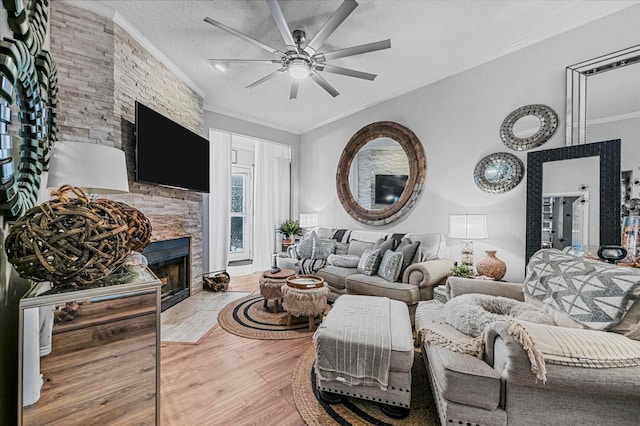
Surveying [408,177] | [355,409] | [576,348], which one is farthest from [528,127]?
[355,409]

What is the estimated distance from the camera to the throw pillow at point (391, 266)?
2910 mm

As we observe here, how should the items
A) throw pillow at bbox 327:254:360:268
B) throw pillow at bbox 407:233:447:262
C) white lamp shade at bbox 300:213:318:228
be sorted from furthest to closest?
white lamp shade at bbox 300:213:318:228, throw pillow at bbox 327:254:360:268, throw pillow at bbox 407:233:447:262

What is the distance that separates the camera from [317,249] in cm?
391

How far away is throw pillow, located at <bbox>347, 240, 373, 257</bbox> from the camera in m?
3.72

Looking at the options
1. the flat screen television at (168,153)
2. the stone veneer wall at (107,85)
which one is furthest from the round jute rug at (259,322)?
the flat screen television at (168,153)

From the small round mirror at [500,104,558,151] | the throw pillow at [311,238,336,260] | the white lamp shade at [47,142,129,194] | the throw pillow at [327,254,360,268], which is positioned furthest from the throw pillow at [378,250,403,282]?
the white lamp shade at [47,142,129,194]

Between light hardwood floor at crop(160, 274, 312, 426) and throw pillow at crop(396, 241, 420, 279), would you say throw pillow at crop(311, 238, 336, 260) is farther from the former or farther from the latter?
light hardwood floor at crop(160, 274, 312, 426)

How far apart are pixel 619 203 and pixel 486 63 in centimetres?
189

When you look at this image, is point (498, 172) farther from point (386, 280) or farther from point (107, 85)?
point (107, 85)

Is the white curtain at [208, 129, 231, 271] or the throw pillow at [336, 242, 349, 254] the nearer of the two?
the throw pillow at [336, 242, 349, 254]

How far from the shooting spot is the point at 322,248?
391 cm

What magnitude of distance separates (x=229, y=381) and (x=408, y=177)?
316 cm

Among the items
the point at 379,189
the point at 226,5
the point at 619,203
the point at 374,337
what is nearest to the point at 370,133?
the point at 379,189

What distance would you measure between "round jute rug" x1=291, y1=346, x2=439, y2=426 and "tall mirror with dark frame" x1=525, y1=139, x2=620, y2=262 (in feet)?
5.73
